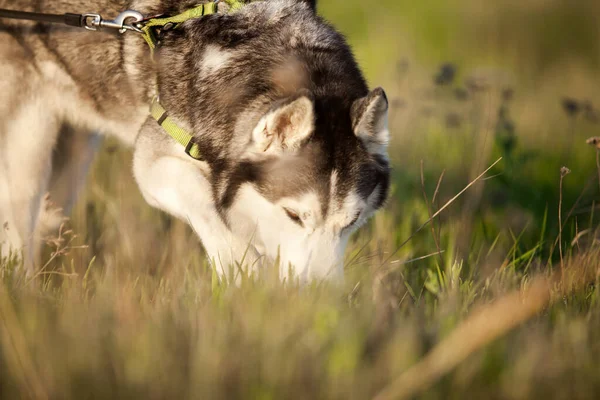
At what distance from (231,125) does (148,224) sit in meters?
1.37

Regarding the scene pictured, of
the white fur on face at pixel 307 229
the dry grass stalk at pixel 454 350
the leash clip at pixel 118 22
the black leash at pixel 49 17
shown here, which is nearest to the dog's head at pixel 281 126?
the white fur on face at pixel 307 229

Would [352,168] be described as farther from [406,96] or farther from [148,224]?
[406,96]

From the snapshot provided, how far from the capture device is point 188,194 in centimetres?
345

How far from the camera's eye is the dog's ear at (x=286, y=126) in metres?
2.81

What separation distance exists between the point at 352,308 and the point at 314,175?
0.67 meters

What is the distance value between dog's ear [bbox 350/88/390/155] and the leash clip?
1.28m

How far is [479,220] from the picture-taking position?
445 cm

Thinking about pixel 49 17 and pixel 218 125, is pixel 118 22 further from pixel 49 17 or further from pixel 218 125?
pixel 218 125

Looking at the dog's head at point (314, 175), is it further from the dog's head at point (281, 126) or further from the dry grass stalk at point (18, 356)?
the dry grass stalk at point (18, 356)

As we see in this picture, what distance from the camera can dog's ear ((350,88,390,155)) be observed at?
2871 mm

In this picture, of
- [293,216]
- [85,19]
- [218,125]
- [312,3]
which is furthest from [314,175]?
[85,19]

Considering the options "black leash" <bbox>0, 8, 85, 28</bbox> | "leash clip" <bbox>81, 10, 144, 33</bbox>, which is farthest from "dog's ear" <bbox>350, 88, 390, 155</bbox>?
"black leash" <bbox>0, 8, 85, 28</bbox>

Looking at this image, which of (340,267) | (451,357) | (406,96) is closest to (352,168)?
(340,267)

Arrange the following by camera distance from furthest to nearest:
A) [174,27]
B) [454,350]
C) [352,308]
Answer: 1. [174,27]
2. [352,308]
3. [454,350]
